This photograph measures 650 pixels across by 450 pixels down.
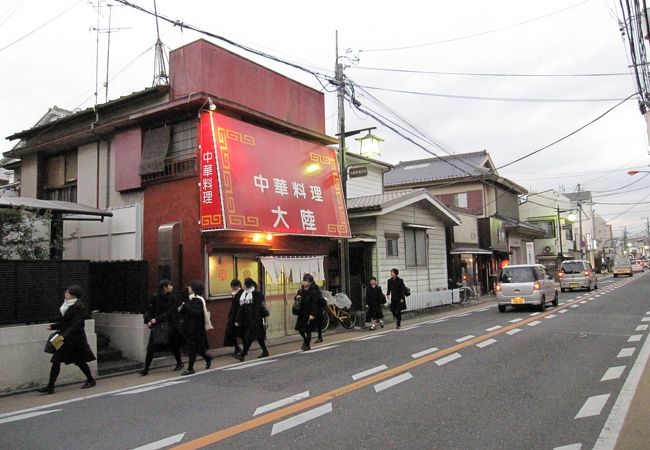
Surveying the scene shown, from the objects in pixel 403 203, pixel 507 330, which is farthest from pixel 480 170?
pixel 507 330

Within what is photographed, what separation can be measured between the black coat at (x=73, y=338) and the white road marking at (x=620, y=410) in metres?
7.67

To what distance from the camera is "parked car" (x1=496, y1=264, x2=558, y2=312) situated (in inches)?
709

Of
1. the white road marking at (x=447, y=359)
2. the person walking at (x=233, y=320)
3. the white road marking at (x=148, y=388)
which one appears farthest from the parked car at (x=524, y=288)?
the white road marking at (x=148, y=388)

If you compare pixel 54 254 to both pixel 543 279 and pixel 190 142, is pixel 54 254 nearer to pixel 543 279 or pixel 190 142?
pixel 190 142

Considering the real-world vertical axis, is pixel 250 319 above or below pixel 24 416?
above

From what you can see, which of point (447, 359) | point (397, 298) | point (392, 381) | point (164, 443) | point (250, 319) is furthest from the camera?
point (397, 298)

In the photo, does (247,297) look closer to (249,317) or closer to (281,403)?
(249,317)

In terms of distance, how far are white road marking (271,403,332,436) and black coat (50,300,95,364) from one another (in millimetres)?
4451

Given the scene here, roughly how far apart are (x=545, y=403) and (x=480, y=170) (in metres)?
30.4

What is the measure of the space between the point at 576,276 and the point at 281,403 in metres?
28.0

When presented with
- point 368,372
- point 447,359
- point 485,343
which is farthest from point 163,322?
point 485,343

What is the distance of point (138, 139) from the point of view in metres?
13.6

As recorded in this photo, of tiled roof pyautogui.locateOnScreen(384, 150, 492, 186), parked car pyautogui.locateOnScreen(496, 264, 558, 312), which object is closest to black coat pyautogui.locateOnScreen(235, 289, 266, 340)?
parked car pyautogui.locateOnScreen(496, 264, 558, 312)

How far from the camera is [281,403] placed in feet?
21.6
